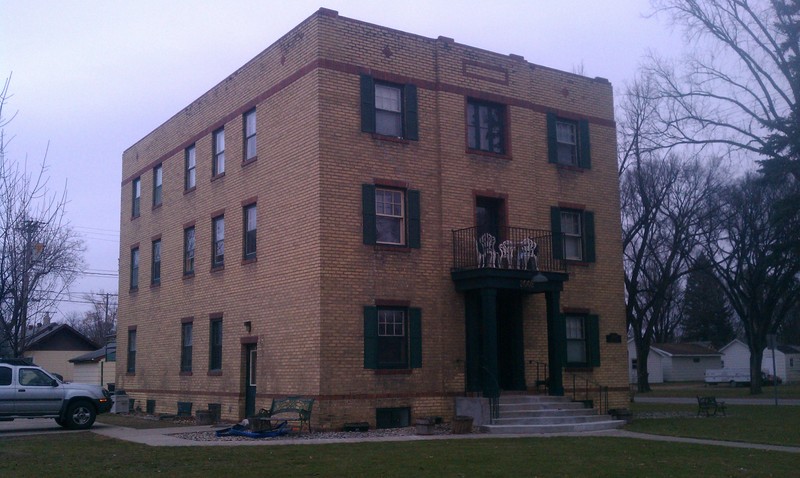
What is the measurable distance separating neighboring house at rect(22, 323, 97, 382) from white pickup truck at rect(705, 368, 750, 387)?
4811 cm

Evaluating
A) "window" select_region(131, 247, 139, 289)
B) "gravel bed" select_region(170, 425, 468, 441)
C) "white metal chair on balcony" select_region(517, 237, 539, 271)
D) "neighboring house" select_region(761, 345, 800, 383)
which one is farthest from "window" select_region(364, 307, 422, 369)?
"neighboring house" select_region(761, 345, 800, 383)

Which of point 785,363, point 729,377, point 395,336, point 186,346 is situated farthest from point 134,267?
point 785,363

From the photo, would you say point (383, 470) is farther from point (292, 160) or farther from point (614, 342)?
point (614, 342)

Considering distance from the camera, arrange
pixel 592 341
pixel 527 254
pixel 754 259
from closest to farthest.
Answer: pixel 527 254
pixel 592 341
pixel 754 259

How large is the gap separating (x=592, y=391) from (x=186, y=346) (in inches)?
517

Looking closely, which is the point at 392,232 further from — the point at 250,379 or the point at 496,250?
the point at 250,379

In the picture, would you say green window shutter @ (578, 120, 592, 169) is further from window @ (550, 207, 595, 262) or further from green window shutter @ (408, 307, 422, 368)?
green window shutter @ (408, 307, 422, 368)

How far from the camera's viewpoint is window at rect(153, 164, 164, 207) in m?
31.5

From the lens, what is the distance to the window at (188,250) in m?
28.4

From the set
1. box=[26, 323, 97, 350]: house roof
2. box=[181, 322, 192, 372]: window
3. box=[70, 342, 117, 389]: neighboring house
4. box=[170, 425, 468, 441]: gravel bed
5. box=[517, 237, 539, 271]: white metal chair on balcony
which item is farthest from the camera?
box=[26, 323, 97, 350]: house roof

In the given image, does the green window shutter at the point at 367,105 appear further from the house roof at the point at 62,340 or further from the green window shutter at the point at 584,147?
the house roof at the point at 62,340

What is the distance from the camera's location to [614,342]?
26.3 metres

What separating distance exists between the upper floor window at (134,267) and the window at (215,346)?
821 cm

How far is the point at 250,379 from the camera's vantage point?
24.1m
